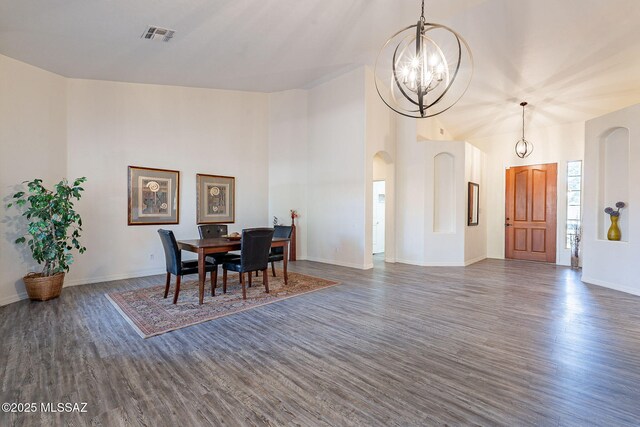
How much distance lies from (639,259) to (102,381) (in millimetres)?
6318

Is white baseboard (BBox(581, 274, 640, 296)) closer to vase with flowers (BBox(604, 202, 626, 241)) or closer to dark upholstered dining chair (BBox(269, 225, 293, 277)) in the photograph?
vase with flowers (BBox(604, 202, 626, 241))

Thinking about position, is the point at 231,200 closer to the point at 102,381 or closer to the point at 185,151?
the point at 185,151

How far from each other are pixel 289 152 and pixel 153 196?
3.03 metres

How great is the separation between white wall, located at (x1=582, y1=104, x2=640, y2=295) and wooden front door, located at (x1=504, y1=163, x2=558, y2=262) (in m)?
1.97

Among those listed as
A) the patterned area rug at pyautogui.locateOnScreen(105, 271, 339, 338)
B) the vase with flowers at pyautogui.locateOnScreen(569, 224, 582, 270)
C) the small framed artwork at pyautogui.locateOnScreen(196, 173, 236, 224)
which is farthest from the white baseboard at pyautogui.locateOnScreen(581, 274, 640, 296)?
the small framed artwork at pyautogui.locateOnScreen(196, 173, 236, 224)

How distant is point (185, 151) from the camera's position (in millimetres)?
5953

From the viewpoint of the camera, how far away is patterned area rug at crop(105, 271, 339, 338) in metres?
3.24

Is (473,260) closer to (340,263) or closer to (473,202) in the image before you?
(473,202)

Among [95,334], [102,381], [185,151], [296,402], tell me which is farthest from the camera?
[185,151]

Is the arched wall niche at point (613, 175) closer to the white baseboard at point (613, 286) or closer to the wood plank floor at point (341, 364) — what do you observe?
the white baseboard at point (613, 286)

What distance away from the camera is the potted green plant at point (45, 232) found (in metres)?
3.94

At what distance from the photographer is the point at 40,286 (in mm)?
3973

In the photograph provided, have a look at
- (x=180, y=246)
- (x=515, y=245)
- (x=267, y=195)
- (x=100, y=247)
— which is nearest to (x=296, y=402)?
(x=180, y=246)

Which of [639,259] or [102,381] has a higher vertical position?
[639,259]
